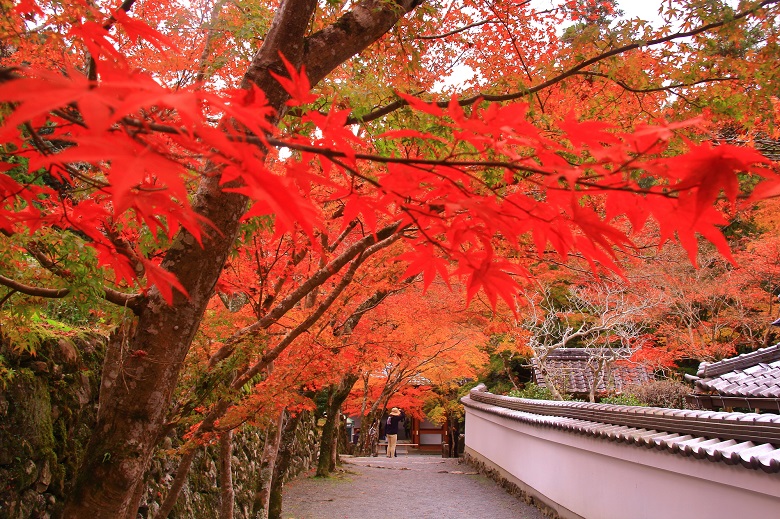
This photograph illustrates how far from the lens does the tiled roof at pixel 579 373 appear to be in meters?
17.1

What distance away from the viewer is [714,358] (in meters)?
15.7

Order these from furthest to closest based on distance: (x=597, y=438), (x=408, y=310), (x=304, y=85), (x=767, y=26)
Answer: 1. (x=408, y=310)
2. (x=597, y=438)
3. (x=767, y=26)
4. (x=304, y=85)

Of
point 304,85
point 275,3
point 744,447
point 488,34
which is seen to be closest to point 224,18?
point 275,3

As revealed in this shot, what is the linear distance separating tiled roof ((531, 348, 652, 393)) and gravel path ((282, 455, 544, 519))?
4104 mm

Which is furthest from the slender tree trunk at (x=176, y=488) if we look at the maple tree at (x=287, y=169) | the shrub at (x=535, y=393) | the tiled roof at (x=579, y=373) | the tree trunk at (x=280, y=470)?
the tiled roof at (x=579, y=373)

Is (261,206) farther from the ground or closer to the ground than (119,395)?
farther from the ground

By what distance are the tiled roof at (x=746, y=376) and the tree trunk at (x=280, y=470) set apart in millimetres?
7455

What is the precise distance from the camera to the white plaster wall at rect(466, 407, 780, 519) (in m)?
4.45

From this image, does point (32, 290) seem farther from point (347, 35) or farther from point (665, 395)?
point (665, 395)

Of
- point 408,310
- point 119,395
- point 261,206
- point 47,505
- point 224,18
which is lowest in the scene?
point 47,505

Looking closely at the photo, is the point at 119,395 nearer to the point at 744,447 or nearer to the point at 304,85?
the point at 304,85

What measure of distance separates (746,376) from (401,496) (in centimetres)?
755

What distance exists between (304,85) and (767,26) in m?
4.30

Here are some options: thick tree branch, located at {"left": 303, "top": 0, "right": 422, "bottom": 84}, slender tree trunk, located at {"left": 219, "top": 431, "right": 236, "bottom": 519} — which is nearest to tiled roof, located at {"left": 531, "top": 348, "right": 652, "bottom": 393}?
slender tree trunk, located at {"left": 219, "top": 431, "right": 236, "bottom": 519}
